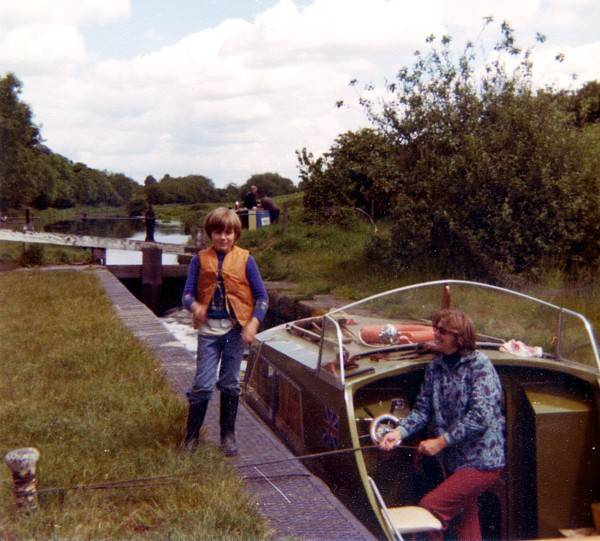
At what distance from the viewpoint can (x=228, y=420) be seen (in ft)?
16.6

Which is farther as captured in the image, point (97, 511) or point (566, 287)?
point (566, 287)

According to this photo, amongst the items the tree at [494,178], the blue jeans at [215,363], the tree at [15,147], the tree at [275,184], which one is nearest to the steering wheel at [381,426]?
the blue jeans at [215,363]

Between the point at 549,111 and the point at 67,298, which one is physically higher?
the point at 549,111

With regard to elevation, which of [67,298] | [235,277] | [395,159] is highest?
[395,159]

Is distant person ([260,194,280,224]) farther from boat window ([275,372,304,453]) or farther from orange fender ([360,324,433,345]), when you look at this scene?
orange fender ([360,324,433,345])

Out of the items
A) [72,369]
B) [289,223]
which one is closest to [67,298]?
[72,369]

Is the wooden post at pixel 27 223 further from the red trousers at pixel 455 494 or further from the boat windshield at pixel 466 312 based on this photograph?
the red trousers at pixel 455 494

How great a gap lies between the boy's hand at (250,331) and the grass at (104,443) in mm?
714

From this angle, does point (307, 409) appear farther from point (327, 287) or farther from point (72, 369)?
point (327, 287)

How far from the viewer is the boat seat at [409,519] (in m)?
3.91

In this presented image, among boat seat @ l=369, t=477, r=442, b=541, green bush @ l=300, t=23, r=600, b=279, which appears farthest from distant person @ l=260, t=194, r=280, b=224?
boat seat @ l=369, t=477, r=442, b=541

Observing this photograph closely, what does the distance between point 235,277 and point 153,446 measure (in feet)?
3.77

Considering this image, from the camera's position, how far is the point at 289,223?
23.7 m

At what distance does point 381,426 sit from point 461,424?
466 mm
